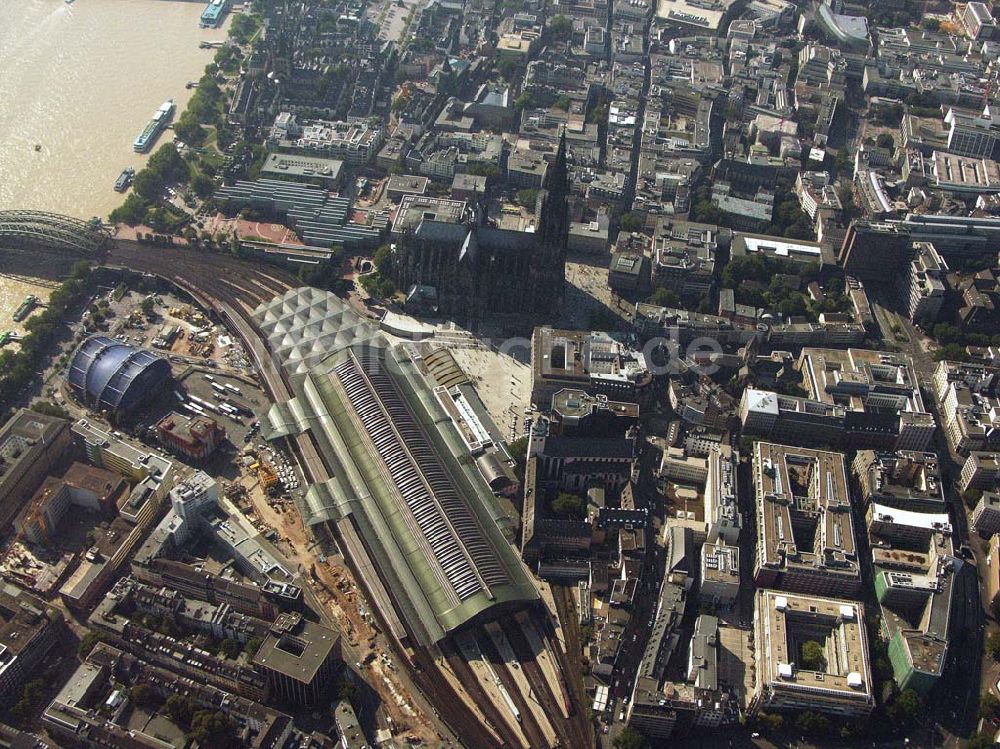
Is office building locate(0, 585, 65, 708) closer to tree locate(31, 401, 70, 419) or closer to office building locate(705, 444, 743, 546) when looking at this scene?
tree locate(31, 401, 70, 419)

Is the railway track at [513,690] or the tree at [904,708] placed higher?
the tree at [904,708]

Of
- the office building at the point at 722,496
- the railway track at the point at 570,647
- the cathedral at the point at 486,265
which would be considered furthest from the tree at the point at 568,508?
the cathedral at the point at 486,265

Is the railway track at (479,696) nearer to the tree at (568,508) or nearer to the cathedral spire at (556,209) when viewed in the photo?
the tree at (568,508)

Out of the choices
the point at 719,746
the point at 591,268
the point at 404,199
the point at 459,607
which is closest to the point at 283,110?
the point at 404,199

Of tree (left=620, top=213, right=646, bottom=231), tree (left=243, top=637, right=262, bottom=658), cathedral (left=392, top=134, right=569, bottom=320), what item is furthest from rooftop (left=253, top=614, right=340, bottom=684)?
tree (left=620, top=213, right=646, bottom=231)

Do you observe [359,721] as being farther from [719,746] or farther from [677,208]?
[677,208]
